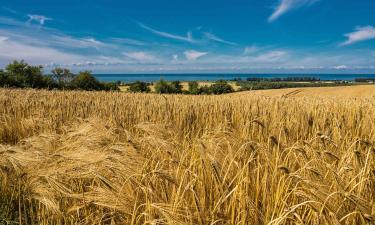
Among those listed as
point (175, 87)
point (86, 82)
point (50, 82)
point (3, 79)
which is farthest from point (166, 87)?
point (3, 79)

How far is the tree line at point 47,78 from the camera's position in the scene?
3306 cm

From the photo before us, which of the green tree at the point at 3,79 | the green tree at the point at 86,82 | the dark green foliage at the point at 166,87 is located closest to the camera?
the green tree at the point at 3,79

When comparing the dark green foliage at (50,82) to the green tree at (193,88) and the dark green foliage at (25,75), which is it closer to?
the dark green foliage at (25,75)

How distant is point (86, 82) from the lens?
35.7 m

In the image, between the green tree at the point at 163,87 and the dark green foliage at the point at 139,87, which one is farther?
the green tree at the point at 163,87

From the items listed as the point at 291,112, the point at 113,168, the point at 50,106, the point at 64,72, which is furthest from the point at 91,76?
the point at 113,168

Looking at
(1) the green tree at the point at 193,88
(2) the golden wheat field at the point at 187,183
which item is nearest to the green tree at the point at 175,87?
(1) the green tree at the point at 193,88

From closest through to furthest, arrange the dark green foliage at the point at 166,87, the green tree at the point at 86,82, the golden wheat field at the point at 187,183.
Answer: the golden wheat field at the point at 187,183, the green tree at the point at 86,82, the dark green foliage at the point at 166,87

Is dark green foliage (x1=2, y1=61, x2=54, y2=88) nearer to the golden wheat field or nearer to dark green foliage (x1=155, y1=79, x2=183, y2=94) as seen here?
dark green foliage (x1=155, y1=79, x2=183, y2=94)

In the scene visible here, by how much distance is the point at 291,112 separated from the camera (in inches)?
219

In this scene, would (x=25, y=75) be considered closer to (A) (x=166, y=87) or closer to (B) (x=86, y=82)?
(B) (x=86, y=82)

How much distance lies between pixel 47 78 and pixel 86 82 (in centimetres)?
413

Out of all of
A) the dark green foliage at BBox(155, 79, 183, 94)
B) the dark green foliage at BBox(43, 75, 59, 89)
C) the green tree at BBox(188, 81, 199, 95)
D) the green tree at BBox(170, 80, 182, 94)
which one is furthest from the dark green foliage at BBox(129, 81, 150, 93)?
the dark green foliage at BBox(43, 75, 59, 89)

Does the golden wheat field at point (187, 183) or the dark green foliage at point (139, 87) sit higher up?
the golden wheat field at point (187, 183)
